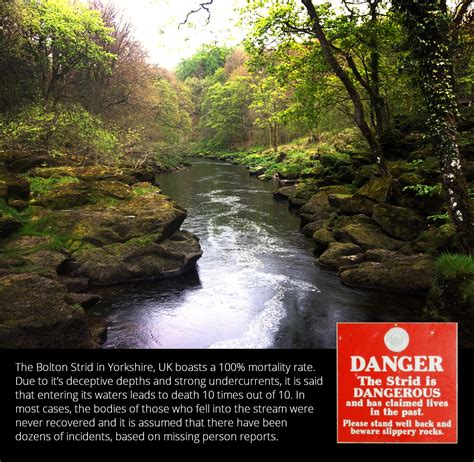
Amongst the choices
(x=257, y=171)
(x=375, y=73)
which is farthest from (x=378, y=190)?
(x=257, y=171)

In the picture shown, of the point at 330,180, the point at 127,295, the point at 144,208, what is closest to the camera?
the point at 127,295

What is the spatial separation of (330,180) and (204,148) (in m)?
61.7

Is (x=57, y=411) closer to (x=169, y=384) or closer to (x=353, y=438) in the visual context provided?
(x=169, y=384)

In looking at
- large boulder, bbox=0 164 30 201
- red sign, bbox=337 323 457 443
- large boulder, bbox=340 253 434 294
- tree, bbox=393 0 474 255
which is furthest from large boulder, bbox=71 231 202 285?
red sign, bbox=337 323 457 443

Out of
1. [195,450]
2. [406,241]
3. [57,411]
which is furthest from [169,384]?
[406,241]

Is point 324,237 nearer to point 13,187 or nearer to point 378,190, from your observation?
point 378,190

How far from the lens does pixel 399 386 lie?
351cm

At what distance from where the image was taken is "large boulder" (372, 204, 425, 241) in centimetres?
1309

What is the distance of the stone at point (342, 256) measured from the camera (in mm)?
12602

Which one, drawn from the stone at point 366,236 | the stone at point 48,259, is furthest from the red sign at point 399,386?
the stone at point 366,236

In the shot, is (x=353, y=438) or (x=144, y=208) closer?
(x=353, y=438)

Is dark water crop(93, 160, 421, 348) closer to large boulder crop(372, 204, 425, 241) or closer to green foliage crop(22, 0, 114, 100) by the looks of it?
large boulder crop(372, 204, 425, 241)

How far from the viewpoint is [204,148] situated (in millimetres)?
80062

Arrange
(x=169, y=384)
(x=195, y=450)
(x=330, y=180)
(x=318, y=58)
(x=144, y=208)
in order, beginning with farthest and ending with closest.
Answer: (x=330, y=180)
(x=318, y=58)
(x=144, y=208)
(x=169, y=384)
(x=195, y=450)
